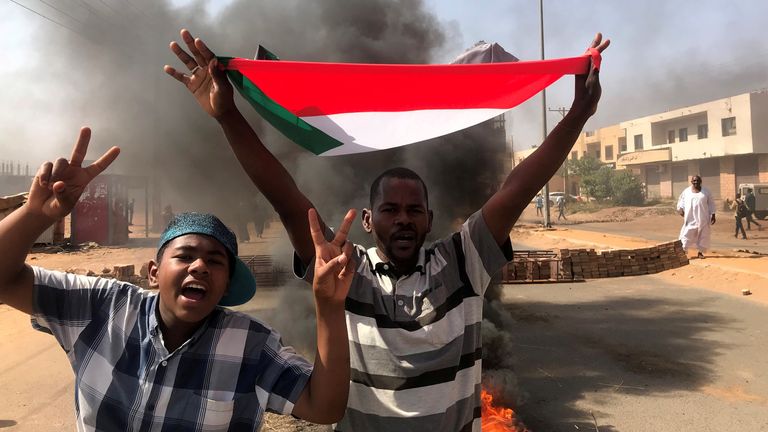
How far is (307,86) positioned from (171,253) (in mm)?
1223

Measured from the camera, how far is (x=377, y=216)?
179 centimetres

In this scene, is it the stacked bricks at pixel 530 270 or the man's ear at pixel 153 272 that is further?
the stacked bricks at pixel 530 270

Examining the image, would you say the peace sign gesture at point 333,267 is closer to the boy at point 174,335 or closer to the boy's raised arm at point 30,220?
the boy at point 174,335

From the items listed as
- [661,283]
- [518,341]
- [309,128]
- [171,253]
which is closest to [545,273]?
[661,283]

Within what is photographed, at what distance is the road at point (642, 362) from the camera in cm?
395

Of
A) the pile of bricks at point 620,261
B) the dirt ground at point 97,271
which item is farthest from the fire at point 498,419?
the pile of bricks at point 620,261

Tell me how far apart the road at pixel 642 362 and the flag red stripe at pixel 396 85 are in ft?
9.03

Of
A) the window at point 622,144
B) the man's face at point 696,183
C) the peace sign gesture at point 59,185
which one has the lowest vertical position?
the peace sign gesture at point 59,185

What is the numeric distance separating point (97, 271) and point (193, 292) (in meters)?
11.1

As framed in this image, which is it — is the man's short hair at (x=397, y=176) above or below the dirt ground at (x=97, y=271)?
above

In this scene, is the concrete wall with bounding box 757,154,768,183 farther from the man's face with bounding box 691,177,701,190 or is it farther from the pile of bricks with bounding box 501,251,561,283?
the pile of bricks with bounding box 501,251,561,283

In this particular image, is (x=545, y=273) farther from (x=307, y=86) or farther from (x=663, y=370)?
(x=307, y=86)

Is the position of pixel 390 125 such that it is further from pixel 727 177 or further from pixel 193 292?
pixel 727 177

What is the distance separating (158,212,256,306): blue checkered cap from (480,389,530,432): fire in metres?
2.44
